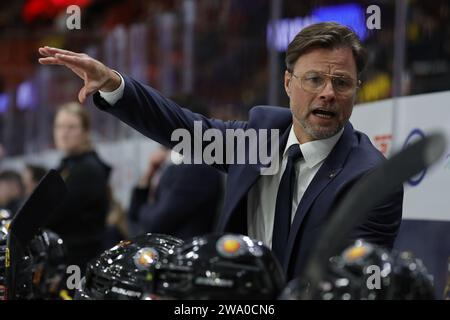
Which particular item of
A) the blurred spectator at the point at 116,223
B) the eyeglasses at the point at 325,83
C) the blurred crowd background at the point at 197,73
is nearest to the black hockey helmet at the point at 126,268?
the eyeglasses at the point at 325,83

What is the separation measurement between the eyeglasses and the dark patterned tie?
0.16 metres

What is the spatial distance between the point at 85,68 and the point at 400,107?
4.17ft

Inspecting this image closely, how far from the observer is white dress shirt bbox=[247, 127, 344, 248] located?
2.30 meters

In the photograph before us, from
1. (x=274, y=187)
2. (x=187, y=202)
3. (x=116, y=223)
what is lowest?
(x=116, y=223)

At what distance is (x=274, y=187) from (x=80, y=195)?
200 centimetres

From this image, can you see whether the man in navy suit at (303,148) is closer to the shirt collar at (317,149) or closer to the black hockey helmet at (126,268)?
the shirt collar at (317,149)

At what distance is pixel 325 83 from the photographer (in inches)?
88.8

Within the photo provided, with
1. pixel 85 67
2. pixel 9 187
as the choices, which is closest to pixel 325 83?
pixel 85 67

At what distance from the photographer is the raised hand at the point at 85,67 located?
6.96 feet

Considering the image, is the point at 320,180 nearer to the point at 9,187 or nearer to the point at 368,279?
the point at 368,279

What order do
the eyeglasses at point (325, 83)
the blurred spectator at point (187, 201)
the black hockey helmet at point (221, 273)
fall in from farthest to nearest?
the blurred spectator at point (187, 201) < the eyeglasses at point (325, 83) < the black hockey helmet at point (221, 273)

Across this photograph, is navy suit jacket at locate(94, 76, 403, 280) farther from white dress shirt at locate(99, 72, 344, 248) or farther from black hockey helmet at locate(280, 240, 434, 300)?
black hockey helmet at locate(280, 240, 434, 300)

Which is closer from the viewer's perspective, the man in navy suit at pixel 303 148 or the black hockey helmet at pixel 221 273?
the black hockey helmet at pixel 221 273

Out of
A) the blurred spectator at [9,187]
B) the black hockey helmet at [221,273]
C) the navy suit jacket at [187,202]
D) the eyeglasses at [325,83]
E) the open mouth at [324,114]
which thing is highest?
the eyeglasses at [325,83]
